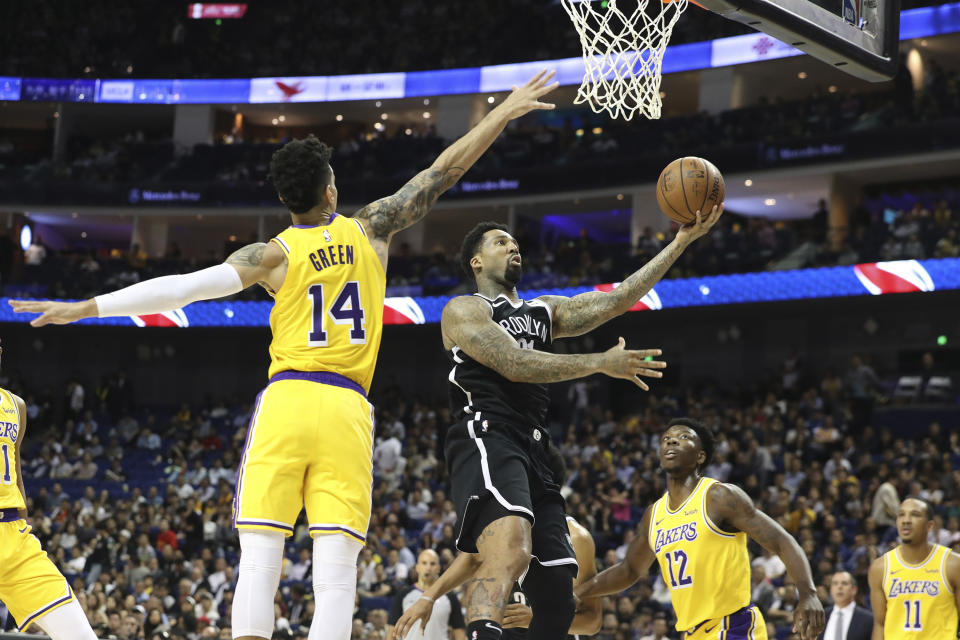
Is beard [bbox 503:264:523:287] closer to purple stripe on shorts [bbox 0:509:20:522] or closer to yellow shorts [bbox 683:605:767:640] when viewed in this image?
yellow shorts [bbox 683:605:767:640]

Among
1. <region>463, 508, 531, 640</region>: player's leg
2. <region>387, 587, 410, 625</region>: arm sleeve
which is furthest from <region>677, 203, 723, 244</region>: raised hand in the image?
<region>387, 587, 410, 625</region>: arm sleeve

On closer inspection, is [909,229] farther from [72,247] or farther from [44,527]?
[72,247]

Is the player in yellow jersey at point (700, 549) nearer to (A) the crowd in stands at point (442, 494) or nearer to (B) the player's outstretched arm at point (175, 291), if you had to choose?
(B) the player's outstretched arm at point (175, 291)

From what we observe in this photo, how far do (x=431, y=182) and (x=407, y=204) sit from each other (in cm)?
17

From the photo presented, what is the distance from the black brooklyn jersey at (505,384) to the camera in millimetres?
4906

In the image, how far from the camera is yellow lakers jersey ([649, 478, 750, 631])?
5.76 meters

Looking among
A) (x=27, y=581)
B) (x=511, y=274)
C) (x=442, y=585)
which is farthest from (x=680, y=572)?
(x=27, y=581)

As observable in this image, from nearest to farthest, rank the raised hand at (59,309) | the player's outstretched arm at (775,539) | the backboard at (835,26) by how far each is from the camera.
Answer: the raised hand at (59,309) → the player's outstretched arm at (775,539) → the backboard at (835,26)

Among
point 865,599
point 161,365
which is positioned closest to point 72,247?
point 161,365

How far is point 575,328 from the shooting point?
17.3ft

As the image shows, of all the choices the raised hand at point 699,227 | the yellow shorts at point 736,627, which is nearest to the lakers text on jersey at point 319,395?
the raised hand at point 699,227

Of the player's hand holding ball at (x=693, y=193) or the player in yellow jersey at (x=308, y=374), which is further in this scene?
the player's hand holding ball at (x=693, y=193)

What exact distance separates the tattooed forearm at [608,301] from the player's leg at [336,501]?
1.44m

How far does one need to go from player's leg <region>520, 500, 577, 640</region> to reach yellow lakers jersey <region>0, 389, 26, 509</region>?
111 inches
